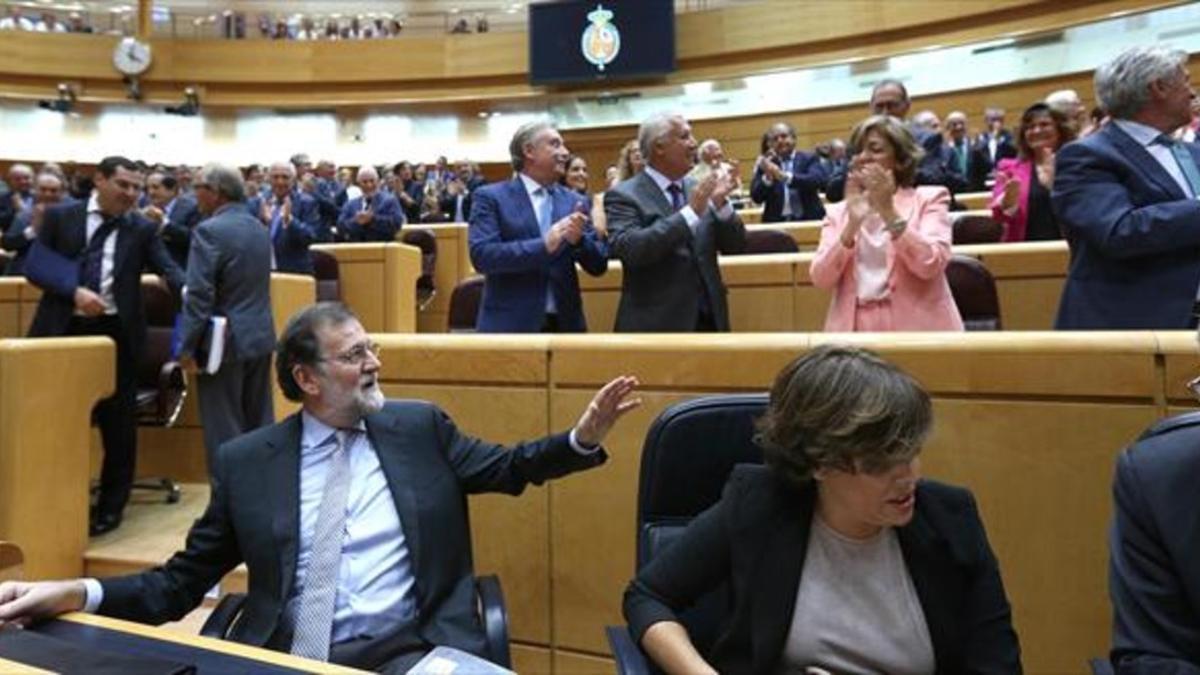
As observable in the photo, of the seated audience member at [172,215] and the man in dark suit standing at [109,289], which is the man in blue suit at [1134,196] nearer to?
the man in dark suit standing at [109,289]

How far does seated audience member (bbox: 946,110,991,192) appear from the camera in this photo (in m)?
6.32

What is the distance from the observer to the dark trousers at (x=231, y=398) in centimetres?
371

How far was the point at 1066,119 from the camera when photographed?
352 centimetres

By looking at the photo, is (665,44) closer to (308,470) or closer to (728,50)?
(728,50)

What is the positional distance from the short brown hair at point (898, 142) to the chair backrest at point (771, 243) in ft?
5.76

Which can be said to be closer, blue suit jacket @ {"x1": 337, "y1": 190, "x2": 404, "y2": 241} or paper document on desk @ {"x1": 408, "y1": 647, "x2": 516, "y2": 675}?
paper document on desk @ {"x1": 408, "y1": 647, "x2": 516, "y2": 675}

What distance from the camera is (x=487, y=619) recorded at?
1.65 m

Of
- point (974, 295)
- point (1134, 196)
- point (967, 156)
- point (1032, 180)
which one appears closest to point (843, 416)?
point (1134, 196)

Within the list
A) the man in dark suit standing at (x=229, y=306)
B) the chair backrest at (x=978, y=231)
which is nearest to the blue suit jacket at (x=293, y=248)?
the man in dark suit standing at (x=229, y=306)

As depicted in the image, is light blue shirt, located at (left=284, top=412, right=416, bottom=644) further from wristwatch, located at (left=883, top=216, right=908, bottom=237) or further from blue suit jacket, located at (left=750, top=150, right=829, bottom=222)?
blue suit jacket, located at (left=750, top=150, right=829, bottom=222)

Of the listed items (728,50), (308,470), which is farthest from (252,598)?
(728,50)

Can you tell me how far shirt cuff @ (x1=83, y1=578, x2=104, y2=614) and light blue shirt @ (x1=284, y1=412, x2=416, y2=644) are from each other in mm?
335

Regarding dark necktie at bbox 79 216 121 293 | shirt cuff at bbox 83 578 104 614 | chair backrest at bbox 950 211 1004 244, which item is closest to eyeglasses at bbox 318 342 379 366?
shirt cuff at bbox 83 578 104 614

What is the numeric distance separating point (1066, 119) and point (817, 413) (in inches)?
111
